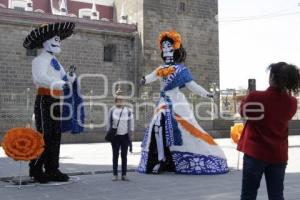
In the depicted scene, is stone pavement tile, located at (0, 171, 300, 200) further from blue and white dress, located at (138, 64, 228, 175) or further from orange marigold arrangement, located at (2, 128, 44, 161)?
orange marigold arrangement, located at (2, 128, 44, 161)

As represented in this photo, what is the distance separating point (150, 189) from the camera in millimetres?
6277

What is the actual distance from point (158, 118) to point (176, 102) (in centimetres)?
40

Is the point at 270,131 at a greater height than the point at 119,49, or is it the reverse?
the point at 119,49

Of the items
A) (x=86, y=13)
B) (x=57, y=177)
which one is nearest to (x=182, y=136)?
(x=57, y=177)

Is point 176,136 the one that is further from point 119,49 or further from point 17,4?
point 17,4

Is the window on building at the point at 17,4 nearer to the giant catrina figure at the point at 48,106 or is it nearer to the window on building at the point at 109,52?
the window on building at the point at 109,52

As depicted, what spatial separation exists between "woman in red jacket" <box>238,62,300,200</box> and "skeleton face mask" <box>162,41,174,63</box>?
14.6ft

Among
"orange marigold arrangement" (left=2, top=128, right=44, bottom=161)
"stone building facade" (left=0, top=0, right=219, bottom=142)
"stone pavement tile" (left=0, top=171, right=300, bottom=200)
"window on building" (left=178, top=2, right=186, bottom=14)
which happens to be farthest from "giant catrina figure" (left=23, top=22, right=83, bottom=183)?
"window on building" (left=178, top=2, right=186, bottom=14)

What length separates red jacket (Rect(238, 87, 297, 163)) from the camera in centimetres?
355

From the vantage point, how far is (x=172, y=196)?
5.75 metres

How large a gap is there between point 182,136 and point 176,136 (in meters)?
0.10

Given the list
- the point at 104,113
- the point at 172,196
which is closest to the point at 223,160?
the point at 172,196

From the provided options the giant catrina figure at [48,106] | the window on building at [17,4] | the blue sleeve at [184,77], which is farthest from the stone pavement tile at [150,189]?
the window on building at [17,4]

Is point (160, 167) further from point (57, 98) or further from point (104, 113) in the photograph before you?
point (104, 113)
